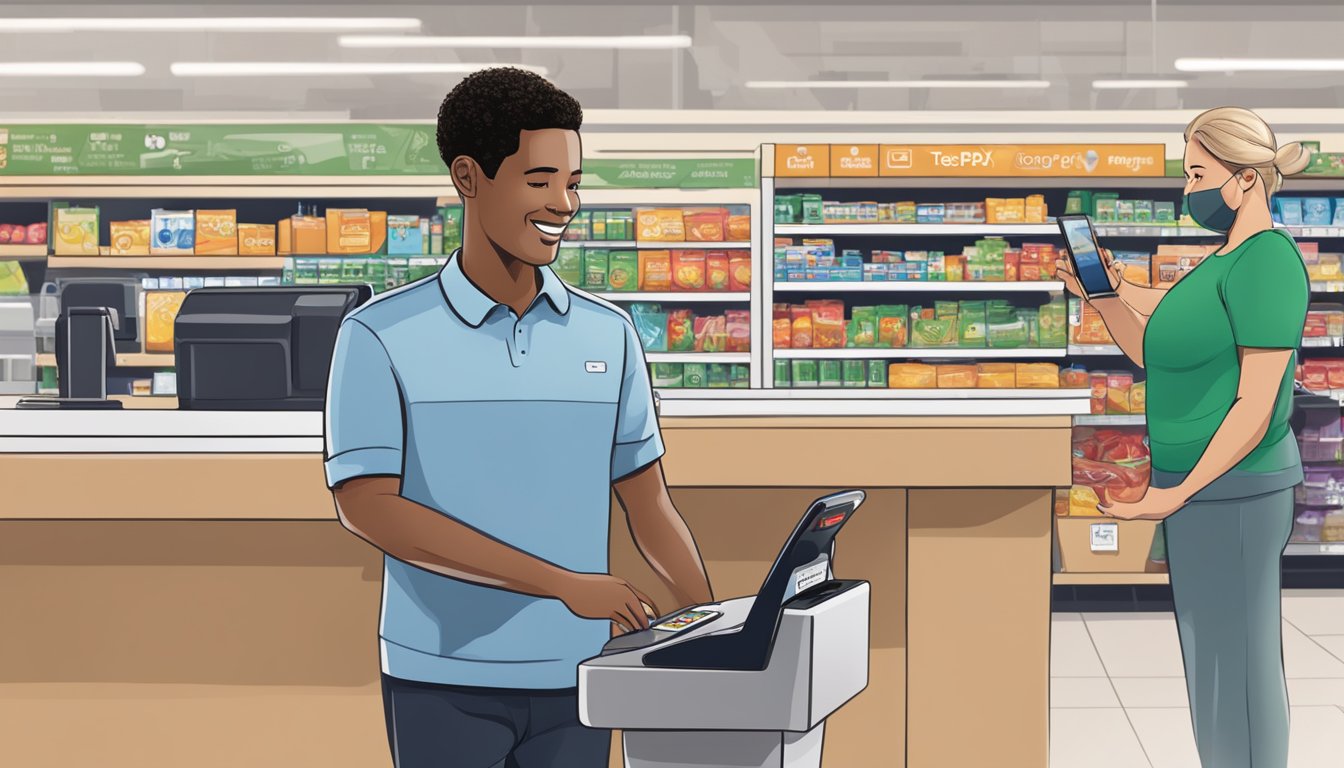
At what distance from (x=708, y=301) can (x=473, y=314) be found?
4.24 m

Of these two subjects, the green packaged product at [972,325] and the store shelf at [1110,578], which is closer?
the store shelf at [1110,578]

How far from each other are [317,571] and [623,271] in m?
3.45

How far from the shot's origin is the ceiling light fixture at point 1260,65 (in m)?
6.57

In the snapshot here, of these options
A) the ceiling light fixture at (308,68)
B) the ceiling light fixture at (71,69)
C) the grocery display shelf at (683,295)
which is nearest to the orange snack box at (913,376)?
the grocery display shelf at (683,295)

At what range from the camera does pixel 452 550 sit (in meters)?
1.21

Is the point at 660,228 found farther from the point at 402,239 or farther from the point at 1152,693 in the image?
the point at 1152,693

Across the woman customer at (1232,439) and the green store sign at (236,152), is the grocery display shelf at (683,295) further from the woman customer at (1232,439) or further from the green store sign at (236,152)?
the woman customer at (1232,439)

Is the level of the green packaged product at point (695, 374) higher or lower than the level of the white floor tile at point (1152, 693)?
higher

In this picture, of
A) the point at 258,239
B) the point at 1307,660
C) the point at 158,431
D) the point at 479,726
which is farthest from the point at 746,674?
the point at 258,239

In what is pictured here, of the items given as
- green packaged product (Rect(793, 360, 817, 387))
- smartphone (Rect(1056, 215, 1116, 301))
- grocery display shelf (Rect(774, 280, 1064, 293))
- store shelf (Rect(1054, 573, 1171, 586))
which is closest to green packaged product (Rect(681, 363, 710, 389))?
green packaged product (Rect(793, 360, 817, 387))

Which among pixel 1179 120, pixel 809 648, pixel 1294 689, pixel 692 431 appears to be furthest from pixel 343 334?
pixel 1179 120

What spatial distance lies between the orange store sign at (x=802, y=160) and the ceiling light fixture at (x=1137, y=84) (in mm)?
2448

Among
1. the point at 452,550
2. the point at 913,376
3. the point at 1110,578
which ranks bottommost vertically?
the point at 1110,578

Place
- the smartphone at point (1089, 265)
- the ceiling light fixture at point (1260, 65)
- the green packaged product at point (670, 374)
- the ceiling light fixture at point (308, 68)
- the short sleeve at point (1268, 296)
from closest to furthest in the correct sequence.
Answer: the short sleeve at point (1268, 296)
the smartphone at point (1089, 265)
the green packaged product at point (670, 374)
the ceiling light fixture at point (1260, 65)
the ceiling light fixture at point (308, 68)
